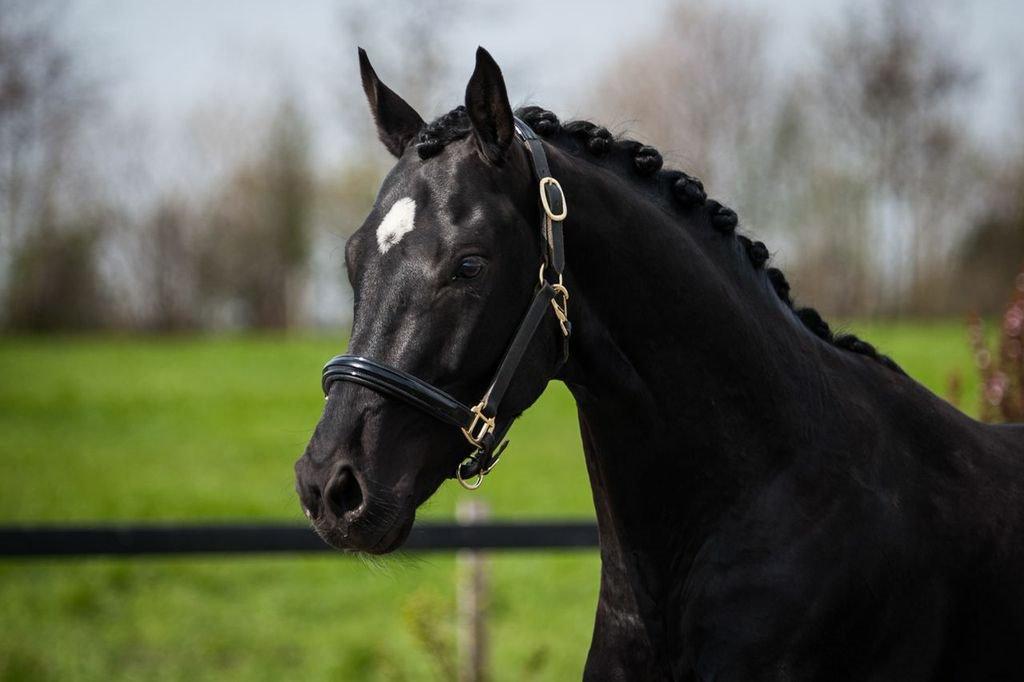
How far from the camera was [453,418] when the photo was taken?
2.28 metres

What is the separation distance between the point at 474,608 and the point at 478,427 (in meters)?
4.23

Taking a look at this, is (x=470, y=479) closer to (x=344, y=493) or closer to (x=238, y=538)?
(x=344, y=493)

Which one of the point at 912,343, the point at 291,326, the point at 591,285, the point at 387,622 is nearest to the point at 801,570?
the point at 591,285

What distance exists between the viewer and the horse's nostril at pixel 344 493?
2.15 m

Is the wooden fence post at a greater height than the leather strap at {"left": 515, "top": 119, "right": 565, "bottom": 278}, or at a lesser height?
lesser

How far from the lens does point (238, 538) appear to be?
5688 millimetres

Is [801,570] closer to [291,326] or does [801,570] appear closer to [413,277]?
[413,277]

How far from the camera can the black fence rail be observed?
18.1ft

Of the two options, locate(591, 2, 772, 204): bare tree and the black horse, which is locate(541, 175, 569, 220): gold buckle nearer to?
the black horse

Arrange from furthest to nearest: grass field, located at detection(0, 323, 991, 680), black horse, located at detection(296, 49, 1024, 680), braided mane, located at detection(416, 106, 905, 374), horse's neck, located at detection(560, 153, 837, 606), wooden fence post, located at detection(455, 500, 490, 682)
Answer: grass field, located at detection(0, 323, 991, 680)
wooden fence post, located at detection(455, 500, 490, 682)
braided mane, located at detection(416, 106, 905, 374)
horse's neck, located at detection(560, 153, 837, 606)
black horse, located at detection(296, 49, 1024, 680)

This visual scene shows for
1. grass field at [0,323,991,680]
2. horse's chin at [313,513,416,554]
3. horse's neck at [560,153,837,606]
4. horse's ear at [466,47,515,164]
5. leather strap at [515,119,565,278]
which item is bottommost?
grass field at [0,323,991,680]

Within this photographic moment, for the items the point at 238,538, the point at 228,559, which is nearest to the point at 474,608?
the point at 238,538

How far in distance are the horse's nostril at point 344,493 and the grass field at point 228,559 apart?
0.35m

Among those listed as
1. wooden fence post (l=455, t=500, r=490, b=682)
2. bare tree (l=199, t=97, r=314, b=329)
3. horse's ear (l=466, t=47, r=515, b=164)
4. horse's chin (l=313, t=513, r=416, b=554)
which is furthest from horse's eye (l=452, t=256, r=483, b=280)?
bare tree (l=199, t=97, r=314, b=329)
